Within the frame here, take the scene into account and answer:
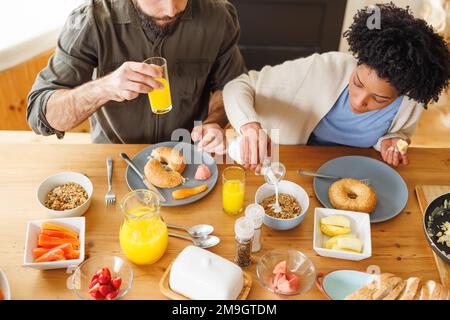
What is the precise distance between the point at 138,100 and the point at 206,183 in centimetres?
56

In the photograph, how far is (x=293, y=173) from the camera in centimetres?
171

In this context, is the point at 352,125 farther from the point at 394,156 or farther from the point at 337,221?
the point at 337,221

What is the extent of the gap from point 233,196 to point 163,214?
0.25m

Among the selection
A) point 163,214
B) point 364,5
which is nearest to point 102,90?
point 163,214

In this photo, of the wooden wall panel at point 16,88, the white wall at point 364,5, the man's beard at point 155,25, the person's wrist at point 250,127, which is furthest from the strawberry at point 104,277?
the white wall at point 364,5

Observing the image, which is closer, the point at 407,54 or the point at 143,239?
the point at 143,239

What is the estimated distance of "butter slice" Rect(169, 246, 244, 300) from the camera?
3.94 feet

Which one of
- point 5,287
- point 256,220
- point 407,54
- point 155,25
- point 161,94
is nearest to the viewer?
point 5,287

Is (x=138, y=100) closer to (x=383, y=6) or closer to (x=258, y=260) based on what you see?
(x=258, y=260)

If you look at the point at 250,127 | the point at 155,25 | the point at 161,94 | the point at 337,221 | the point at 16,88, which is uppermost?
the point at 155,25

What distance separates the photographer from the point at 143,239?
1287 millimetres

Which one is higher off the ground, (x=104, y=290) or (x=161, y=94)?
(x=161, y=94)

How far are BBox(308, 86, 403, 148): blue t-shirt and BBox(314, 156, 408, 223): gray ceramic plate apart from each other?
197 millimetres

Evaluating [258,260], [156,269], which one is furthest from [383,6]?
[156,269]
